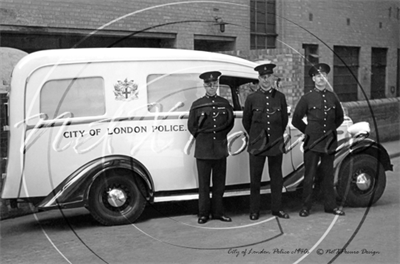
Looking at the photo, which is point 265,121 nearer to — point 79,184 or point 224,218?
point 224,218

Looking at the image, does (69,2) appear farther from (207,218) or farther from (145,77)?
(207,218)

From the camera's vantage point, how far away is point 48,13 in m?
9.80

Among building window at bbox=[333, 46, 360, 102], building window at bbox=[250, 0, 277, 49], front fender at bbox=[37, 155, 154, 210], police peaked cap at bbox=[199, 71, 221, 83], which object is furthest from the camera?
building window at bbox=[333, 46, 360, 102]

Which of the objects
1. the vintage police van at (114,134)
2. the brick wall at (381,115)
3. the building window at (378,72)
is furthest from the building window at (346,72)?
the vintage police van at (114,134)

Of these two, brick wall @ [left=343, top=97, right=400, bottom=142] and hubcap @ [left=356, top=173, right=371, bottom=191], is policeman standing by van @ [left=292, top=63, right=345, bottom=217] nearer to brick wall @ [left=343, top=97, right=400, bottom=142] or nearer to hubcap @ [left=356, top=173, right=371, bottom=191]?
hubcap @ [left=356, top=173, right=371, bottom=191]

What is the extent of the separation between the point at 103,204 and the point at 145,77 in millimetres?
1615

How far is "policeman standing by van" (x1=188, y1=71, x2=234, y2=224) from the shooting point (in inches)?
271

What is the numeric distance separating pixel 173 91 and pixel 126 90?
59cm

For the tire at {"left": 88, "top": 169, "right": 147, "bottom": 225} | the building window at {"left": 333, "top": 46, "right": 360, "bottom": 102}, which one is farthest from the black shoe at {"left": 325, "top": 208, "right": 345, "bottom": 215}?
the building window at {"left": 333, "top": 46, "right": 360, "bottom": 102}

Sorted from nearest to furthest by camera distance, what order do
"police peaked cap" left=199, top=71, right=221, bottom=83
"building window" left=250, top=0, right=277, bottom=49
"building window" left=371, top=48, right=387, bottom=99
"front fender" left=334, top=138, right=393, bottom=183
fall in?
1. "police peaked cap" left=199, top=71, right=221, bottom=83
2. "front fender" left=334, top=138, right=393, bottom=183
3. "building window" left=250, top=0, right=277, bottom=49
4. "building window" left=371, top=48, right=387, bottom=99

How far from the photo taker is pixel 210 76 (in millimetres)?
6875

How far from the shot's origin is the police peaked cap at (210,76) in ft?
22.5

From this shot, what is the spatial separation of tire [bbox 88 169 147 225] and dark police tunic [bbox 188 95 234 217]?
778 millimetres

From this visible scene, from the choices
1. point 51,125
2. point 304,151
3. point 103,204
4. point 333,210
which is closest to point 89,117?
point 51,125
